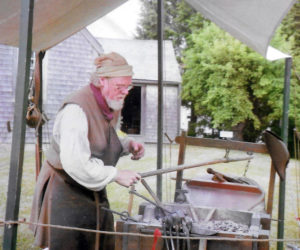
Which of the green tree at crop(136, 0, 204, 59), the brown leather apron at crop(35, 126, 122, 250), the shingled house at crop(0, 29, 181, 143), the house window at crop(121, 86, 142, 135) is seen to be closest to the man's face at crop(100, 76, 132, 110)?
the brown leather apron at crop(35, 126, 122, 250)

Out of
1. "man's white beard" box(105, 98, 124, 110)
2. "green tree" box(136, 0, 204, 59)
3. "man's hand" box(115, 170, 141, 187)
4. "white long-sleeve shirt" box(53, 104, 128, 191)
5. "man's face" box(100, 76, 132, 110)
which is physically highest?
"green tree" box(136, 0, 204, 59)

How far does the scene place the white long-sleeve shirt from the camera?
1.84 metres

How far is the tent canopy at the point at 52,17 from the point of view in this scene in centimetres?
268

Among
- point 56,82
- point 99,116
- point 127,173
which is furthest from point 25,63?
point 56,82

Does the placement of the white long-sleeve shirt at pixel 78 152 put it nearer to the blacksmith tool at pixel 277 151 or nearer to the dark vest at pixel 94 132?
the dark vest at pixel 94 132

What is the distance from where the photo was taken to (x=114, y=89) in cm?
205

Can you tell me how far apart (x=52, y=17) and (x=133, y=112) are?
34.7ft

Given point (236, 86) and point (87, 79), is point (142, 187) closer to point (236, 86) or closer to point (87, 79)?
point (87, 79)

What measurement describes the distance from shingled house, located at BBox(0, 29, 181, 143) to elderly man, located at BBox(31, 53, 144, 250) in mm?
6705

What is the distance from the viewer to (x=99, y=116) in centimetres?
205

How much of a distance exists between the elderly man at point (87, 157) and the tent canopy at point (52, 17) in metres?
0.94

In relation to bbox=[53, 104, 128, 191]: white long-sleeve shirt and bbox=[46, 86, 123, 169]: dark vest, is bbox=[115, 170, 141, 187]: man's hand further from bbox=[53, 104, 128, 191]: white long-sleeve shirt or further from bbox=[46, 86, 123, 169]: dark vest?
bbox=[46, 86, 123, 169]: dark vest

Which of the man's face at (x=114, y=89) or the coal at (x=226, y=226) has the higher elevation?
the man's face at (x=114, y=89)

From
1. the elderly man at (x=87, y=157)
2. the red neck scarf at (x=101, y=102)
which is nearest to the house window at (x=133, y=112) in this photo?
the elderly man at (x=87, y=157)
